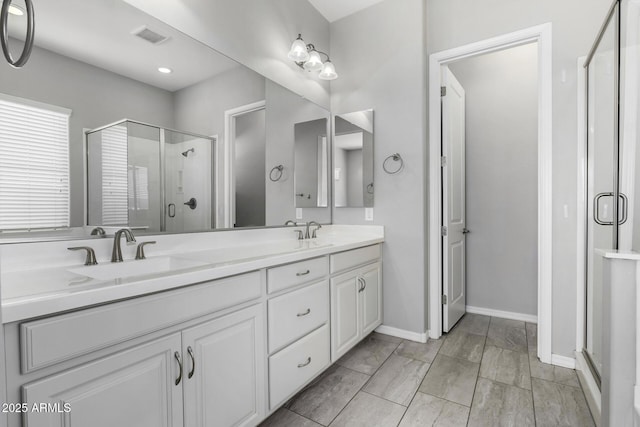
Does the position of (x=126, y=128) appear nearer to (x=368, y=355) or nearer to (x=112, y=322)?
(x=112, y=322)

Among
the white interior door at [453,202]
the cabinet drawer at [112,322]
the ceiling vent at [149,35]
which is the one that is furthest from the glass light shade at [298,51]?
the cabinet drawer at [112,322]

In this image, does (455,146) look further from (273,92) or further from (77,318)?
(77,318)

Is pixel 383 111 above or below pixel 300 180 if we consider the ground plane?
above

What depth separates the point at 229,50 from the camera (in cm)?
191

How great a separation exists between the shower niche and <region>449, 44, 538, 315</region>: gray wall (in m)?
2.63

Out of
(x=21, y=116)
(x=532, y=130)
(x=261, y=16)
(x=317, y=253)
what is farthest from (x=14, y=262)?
(x=532, y=130)

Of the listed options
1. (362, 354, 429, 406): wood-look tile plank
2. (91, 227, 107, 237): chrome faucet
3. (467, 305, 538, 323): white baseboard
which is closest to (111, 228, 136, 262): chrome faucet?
(91, 227, 107, 237): chrome faucet

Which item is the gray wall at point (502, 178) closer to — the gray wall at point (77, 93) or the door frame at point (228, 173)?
the door frame at point (228, 173)

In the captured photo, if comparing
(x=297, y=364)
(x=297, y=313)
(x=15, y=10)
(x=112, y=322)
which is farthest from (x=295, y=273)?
(x=15, y=10)

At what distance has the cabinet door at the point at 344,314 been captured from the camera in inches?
76.9

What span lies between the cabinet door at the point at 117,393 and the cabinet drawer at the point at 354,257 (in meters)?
1.08

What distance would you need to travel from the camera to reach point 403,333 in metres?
2.56

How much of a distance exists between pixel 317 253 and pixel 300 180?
0.92 m

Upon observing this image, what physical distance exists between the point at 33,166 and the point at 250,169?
1094mm
